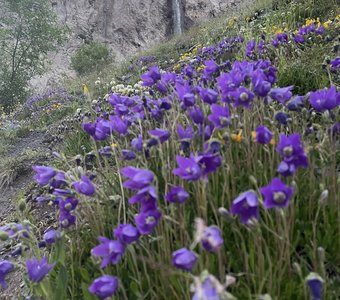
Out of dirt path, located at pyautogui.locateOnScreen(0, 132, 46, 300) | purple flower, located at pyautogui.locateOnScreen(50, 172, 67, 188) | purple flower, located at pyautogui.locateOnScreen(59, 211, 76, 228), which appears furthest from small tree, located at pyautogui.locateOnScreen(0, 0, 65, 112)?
purple flower, located at pyautogui.locateOnScreen(59, 211, 76, 228)

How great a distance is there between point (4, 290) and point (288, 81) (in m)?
2.68

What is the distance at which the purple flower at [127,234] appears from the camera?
1.31 m

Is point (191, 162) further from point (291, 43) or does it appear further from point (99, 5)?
point (99, 5)

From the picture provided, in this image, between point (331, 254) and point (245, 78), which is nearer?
point (331, 254)

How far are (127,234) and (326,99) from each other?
0.99 metres

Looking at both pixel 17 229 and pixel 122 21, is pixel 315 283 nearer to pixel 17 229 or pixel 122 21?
pixel 17 229

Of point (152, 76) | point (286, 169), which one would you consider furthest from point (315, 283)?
point (152, 76)

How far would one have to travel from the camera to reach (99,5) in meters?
26.0

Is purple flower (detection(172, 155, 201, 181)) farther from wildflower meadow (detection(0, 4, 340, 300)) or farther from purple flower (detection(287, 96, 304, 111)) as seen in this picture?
purple flower (detection(287, 96, 304, 111))

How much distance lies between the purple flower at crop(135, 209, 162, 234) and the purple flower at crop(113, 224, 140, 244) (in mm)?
21

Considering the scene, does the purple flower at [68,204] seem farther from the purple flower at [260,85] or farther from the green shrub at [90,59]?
the green shrub at [90,59]

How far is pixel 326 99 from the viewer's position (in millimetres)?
1716

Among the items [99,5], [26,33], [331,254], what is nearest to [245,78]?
[331,254]

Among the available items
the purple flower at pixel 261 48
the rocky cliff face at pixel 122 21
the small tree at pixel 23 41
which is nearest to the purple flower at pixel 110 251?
the purple flower at pixel 261 48
